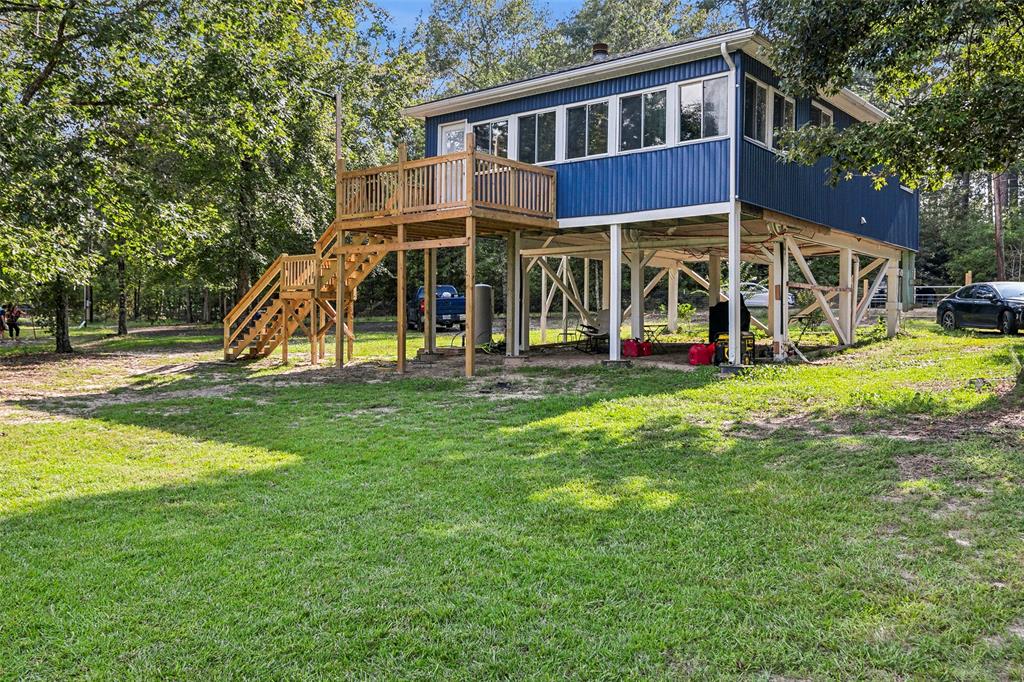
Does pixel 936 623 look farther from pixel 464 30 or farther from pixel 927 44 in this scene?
pixel 464 30

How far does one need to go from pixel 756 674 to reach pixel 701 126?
39.9 feet

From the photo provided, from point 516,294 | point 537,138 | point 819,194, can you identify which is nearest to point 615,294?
point 516,294

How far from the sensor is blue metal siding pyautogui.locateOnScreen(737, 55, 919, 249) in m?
14.1

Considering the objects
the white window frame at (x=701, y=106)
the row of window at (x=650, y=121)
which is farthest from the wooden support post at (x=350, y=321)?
the white window frame at (x=701, y=106)

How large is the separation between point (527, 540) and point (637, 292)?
45.8 feet

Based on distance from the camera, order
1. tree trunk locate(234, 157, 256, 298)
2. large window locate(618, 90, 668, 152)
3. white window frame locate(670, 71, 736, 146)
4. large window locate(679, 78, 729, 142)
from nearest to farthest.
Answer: white window frame locate(670, 71, 736, 146)
large window locate(679, 78, 729, 142)
large window locate(618, 90, 668, 152)
tree trunk locate(234, 157, 256, 298)

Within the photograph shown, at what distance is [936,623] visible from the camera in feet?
12.3

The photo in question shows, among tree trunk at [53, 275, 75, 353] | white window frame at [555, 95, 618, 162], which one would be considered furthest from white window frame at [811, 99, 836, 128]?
tree trunk at [53, 275, 75, 353]

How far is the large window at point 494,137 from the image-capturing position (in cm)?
1684

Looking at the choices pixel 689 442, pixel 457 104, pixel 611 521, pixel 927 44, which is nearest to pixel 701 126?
pixel 927 44

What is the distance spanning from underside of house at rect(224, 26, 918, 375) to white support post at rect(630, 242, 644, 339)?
65 millimetres

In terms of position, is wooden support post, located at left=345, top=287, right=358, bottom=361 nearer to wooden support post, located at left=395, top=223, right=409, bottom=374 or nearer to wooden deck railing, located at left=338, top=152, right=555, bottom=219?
wooden deck railing, located at left=338, top=152, right=555, bottom=219

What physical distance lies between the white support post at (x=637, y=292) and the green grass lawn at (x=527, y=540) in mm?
7833

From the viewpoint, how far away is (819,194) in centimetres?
1678
